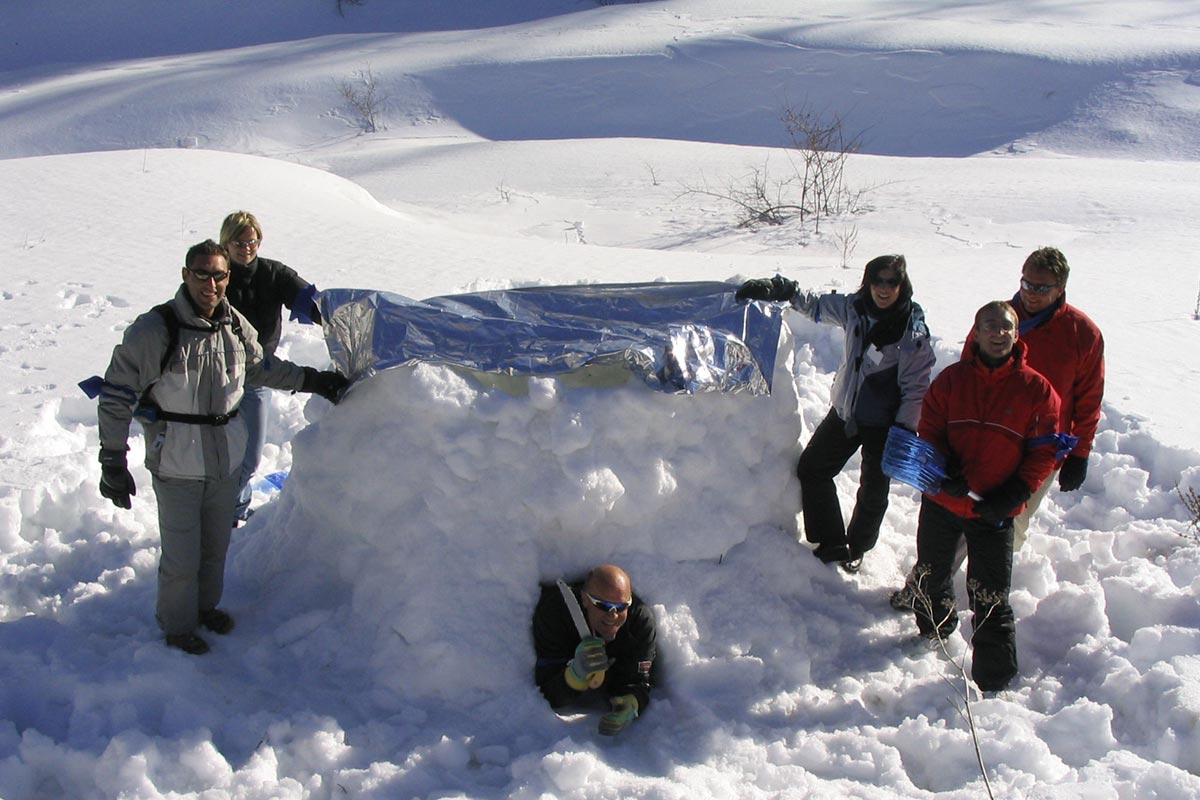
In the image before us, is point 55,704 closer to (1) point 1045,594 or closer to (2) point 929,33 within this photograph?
(1) point 1045,594

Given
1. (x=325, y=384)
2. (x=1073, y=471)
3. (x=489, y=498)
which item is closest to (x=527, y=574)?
(x=489, y=498)

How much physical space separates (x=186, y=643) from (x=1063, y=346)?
127 inches

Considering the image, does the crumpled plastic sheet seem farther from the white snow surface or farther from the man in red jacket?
the man in red jacket

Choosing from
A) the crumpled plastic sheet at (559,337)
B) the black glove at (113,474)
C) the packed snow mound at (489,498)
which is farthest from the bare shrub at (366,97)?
the black glove at (113,474)

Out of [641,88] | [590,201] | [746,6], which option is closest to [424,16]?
[746,6]

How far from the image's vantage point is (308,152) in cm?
1898

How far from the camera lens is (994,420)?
3176 mm

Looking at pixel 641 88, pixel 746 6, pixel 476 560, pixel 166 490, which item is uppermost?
pixel 746 6

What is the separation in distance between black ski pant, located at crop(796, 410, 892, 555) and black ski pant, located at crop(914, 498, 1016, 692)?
28 cm

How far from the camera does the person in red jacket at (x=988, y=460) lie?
3135 mm

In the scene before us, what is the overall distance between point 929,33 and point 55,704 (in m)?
23.7

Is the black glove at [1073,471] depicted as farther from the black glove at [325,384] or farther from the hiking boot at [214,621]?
the hiking boot at [214,621]

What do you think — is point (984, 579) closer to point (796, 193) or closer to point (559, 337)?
point (559, 337)

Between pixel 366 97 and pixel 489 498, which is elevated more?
pixel 366 97
